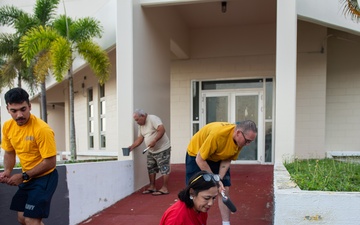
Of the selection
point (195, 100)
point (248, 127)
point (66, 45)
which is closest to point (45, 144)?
point (248, 127)

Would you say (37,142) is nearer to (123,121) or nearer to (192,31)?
(123,121)

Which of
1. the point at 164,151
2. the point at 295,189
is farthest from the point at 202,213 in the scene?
the point at 164,151

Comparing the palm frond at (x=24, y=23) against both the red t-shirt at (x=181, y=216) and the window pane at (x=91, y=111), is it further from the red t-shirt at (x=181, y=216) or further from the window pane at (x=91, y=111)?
the red t-shirt at (x=181, y=216)

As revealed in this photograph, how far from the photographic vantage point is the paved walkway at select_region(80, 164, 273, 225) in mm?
4195

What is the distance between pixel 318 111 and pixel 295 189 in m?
6.51

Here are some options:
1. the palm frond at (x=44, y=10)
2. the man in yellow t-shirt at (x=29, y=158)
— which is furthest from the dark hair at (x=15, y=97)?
the palm frond at (x=44, y=10)

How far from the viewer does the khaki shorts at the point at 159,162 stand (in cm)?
546

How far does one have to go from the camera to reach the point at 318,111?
8.47 metres

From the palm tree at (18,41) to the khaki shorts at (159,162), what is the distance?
3647mm

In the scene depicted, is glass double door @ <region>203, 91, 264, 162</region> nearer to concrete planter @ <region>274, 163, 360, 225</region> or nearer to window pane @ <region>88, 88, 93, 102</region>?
window pane @ <region>88, 88, 93, 102</region>

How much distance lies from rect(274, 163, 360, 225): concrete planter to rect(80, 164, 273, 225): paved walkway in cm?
158

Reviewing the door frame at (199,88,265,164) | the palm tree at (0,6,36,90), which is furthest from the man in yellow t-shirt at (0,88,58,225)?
the door frame at (199,88,265,164)

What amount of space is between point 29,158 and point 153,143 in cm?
265

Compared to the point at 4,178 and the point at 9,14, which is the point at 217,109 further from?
the point at 4,178
